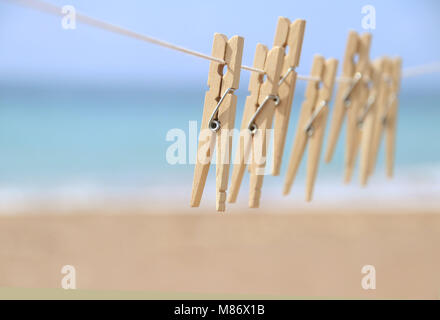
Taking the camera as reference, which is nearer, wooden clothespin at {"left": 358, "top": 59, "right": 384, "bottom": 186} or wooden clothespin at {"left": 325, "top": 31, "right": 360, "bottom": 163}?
wooden clothespin at {"left": 325, "top": 31, "right": 360, "bottom": 163}

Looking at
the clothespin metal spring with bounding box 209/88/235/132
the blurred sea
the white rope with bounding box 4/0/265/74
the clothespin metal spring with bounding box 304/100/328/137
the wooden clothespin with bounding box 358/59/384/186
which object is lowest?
the clothespin metal spring with bounding box 209/88/235/132

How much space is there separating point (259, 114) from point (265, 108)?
2cm

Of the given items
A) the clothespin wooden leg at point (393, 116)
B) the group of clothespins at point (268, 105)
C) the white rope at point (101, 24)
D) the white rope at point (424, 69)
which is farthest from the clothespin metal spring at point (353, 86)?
the white rope at point (101, 24)

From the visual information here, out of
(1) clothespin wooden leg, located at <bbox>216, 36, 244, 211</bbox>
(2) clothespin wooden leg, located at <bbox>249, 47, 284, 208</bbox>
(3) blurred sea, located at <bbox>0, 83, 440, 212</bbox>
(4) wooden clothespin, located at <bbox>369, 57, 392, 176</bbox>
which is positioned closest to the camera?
(1) clothespin wooden leg, located at <bbox>216, 36, 244, 211</bbox>

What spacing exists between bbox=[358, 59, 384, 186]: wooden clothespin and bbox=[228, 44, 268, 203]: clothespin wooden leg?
28.7 inches

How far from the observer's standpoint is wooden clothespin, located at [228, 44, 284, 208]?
1.31 meters

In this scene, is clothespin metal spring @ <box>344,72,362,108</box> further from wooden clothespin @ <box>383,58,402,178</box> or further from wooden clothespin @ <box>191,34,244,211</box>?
wooden clothespin @ <box>191,34,244,211</box>

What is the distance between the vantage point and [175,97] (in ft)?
A: 34.0

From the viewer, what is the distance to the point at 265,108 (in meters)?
1.33

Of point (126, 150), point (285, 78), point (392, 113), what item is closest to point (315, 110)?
point (285, 78)

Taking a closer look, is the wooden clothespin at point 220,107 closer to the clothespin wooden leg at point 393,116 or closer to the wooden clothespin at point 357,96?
the wooden clothespin at point 357,96

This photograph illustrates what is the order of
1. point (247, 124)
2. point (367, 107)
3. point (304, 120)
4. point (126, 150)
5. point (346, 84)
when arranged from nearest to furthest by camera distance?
point (247, 124) → point (304, 120) → point (346, 84) → point (367, 107) → point (126, 150)

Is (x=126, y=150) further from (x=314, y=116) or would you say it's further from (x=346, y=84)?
(x=314, y=116)

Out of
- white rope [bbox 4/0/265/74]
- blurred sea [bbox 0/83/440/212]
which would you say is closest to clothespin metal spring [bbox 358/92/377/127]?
white rope [bbox 4/0/265/74]
